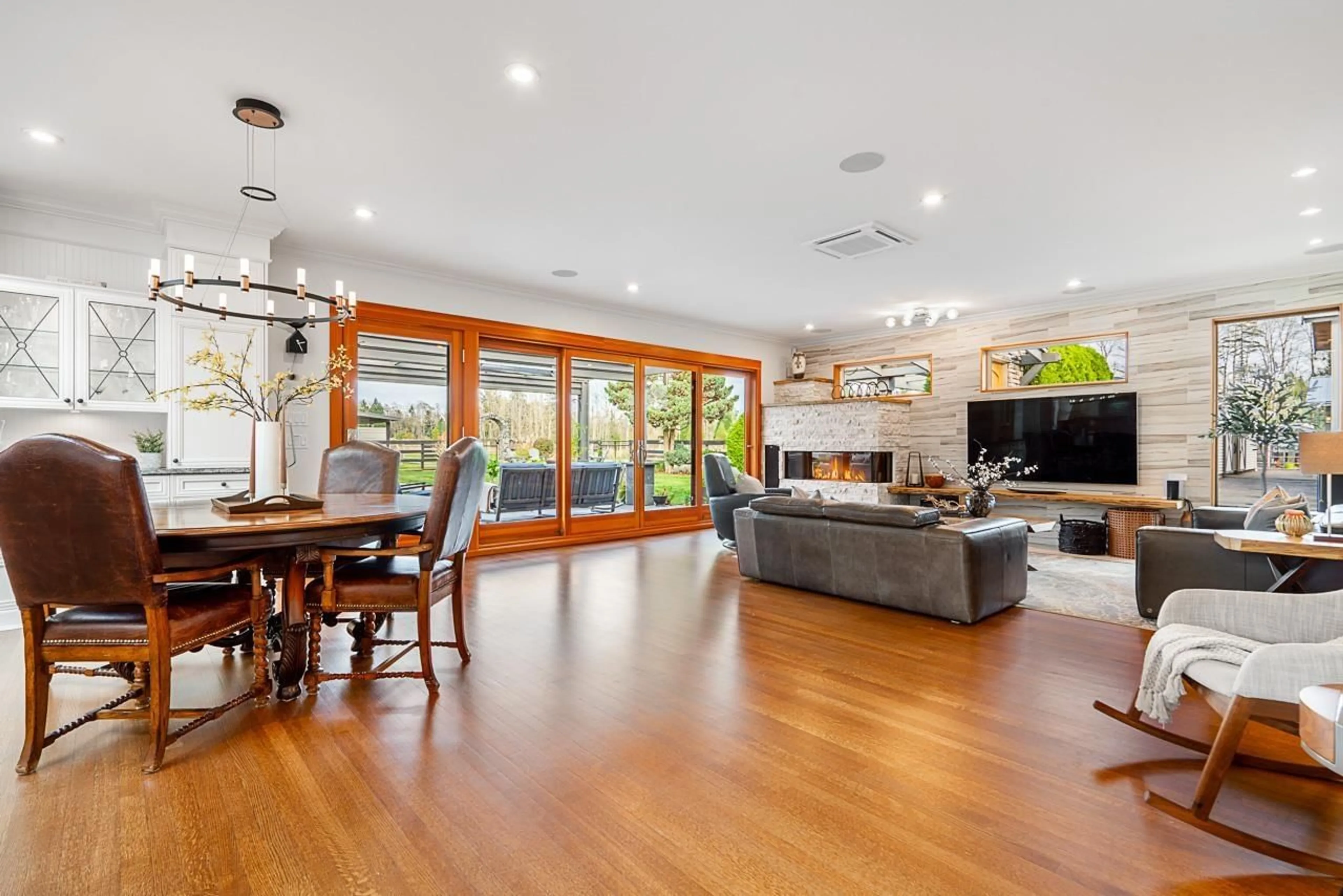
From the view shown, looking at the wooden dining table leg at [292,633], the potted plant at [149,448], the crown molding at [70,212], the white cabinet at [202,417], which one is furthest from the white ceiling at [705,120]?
the wooden dining table leg at [292,633]

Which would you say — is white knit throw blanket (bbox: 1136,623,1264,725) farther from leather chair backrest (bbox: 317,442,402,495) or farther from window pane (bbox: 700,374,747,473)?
window pane (bbox: 700,374,747,473)

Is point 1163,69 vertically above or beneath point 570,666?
above

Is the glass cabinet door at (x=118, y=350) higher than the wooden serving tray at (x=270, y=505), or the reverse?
the glass cabinet door at (x=118, y=350)

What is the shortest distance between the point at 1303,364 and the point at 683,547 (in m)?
5.93

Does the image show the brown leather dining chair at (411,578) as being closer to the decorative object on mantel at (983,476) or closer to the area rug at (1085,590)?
the area rug at (1085,590)

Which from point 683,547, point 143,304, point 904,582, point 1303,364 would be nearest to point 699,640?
point 904,582

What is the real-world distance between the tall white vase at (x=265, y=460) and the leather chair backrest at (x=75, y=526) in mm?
871

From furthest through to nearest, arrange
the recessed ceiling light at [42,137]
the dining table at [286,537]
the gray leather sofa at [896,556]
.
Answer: the gray leather sofa at [896,556]
the recessed ceiling light at [42,137]
the dining table at [286,537]

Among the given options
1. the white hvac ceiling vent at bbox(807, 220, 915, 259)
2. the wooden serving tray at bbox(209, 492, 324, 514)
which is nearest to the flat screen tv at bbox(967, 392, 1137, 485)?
the white hvac ceiling vent at bbox(807, 220, 915, 259)

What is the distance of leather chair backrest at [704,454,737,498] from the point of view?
6398 millimetres

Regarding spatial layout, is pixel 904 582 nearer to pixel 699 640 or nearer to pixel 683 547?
pixel 699 640

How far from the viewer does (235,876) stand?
1.58 metres

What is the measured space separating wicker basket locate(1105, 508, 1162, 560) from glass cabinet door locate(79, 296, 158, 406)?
8.07 metres

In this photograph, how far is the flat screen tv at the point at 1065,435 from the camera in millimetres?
6523
